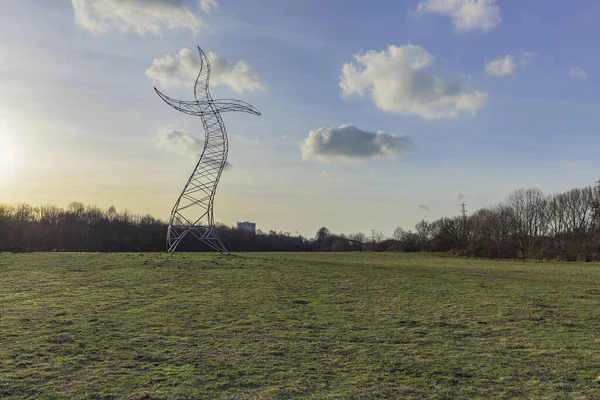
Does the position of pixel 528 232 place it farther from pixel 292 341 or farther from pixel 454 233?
pixel 292 341

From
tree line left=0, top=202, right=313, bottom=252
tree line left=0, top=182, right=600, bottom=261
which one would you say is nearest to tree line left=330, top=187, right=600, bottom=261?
tree line left=0, top=182, right=600, bottom=261

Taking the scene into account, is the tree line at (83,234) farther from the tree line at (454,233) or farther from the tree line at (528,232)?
the tree line at (528,232)

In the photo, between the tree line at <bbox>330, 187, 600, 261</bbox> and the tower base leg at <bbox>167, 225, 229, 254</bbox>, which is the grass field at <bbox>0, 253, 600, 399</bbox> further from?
the tree line at <bbox>330, 187, 600, 261</bbox>

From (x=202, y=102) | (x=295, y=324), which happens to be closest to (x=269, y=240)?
(x=202, y=102)

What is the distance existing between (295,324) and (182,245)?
6228cm

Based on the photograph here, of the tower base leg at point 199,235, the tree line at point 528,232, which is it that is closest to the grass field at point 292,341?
the tower base leg at point 199,235

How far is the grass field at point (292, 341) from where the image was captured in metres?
5.99

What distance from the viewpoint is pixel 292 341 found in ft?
28.3

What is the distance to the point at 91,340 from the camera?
8.46 metres

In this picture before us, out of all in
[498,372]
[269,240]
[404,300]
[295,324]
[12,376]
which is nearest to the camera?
[12,376]

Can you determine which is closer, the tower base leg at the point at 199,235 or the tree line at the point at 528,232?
the tower base leg at the point at 199,235

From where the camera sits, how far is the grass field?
599 centimetres

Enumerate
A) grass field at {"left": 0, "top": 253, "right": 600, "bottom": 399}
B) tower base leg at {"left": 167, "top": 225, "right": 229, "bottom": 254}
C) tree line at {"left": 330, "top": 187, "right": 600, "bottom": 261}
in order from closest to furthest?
grass field at {"left": 0, "top": 253, "right": 600, "bottom": 399}, tower base leg at {"left": 167, "top": 225, "right": 229, "bottom": 254}, tree line at {"left": 330, "top": 187, "right": 600, "bottom": 261}

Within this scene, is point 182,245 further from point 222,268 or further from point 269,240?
point 222,268
